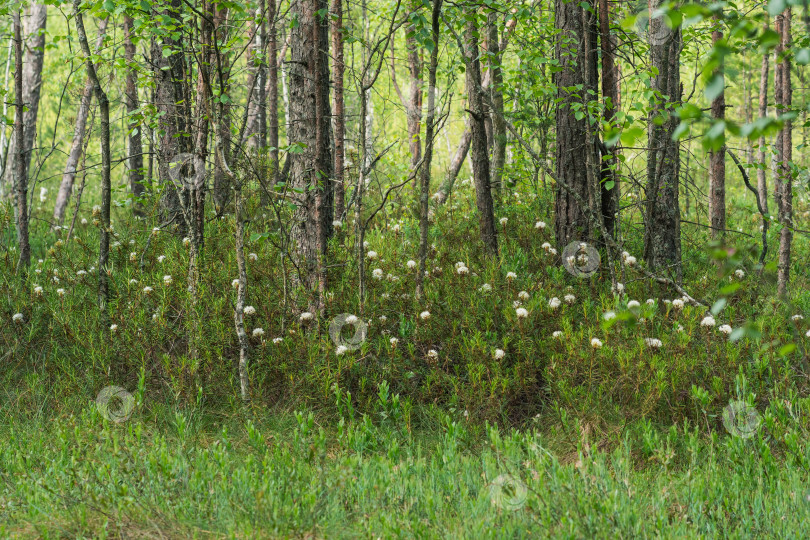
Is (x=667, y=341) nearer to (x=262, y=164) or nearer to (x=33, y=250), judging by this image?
(x=262, y=164)

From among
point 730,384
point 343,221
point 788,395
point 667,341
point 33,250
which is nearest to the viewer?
point 788,395

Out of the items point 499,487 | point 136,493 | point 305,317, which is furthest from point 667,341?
point 136,493

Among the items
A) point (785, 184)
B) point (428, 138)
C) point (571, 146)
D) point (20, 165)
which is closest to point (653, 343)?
point (428, 138)

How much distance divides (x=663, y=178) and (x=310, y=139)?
3584 mm

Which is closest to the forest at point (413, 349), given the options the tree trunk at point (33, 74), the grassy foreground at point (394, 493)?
the grassy foreground at point (394, 493)

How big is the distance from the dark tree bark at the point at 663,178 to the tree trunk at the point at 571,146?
65 cm

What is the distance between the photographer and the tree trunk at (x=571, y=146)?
6.57 metres

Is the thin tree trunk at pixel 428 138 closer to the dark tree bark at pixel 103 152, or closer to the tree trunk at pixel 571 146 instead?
the tree trunk at pixel 571 146

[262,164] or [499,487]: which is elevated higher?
[262,164]

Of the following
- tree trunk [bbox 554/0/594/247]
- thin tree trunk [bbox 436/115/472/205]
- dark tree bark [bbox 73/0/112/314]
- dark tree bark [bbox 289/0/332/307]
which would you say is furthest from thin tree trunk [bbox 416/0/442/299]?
thin tree trunk [bbox 436/115/472/205]

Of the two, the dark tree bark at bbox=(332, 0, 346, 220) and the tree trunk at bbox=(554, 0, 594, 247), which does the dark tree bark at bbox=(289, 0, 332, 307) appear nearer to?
the dark tree bark at bbox=(332, 0, 346, 220)

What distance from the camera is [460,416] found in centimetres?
437

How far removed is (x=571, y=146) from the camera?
6.61 m

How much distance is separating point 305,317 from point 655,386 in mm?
2629
